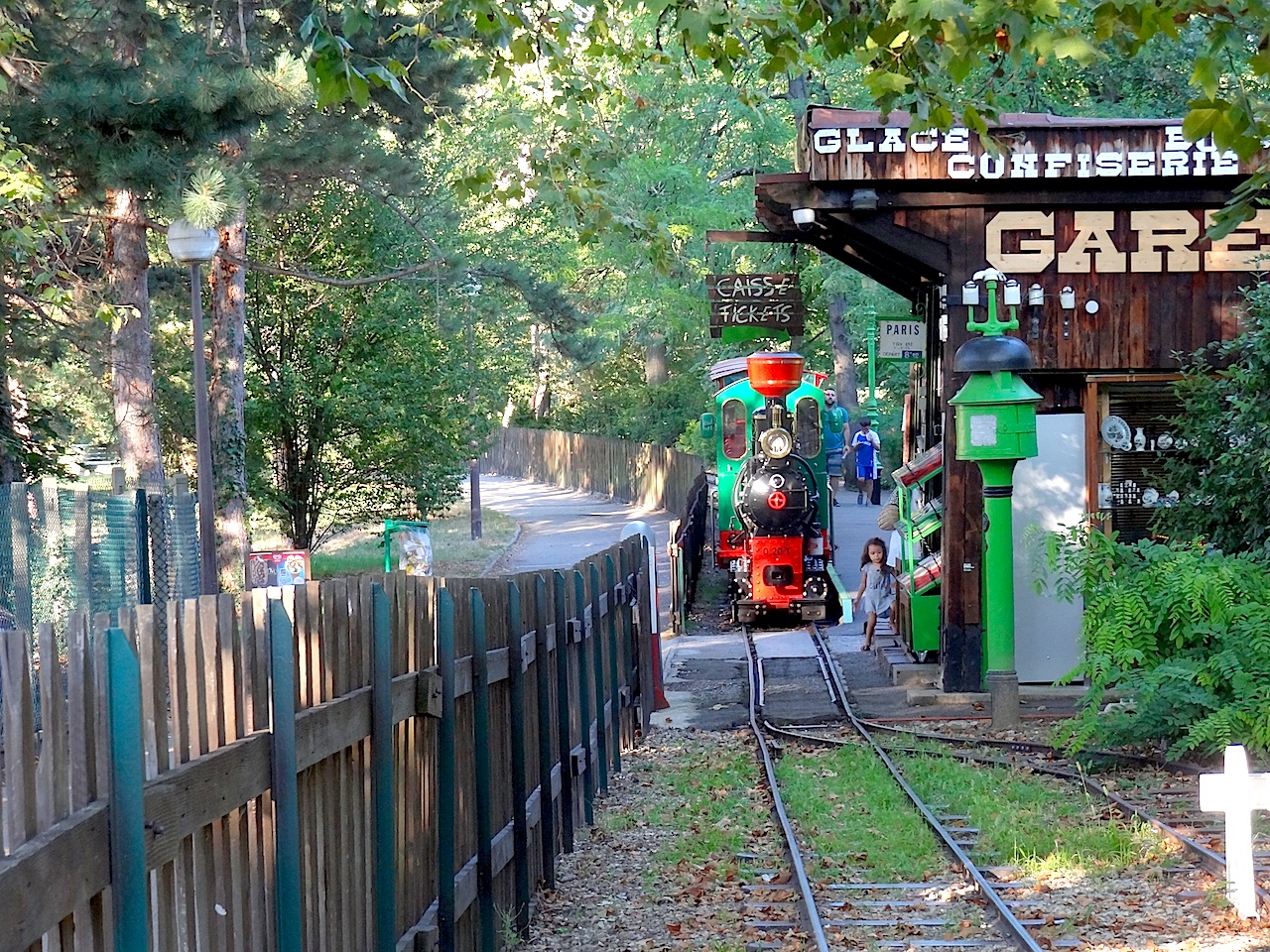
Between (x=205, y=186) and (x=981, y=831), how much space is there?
324 inches

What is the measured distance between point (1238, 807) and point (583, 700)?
176 inches

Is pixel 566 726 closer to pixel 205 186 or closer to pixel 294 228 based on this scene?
pixel 205 186

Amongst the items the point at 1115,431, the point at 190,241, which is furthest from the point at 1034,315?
the point at 190,241

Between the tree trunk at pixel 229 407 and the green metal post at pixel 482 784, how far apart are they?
13546mm

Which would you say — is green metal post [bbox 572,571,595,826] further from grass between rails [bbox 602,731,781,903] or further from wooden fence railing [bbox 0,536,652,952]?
wooden fence railing [bbox 0,536,652,952]

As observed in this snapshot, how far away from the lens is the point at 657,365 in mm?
48375

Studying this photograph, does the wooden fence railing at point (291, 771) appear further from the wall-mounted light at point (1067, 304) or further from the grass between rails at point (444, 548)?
the grass between rails at point (444, 548)

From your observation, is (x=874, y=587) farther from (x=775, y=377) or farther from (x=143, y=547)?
(x=143, y=547)

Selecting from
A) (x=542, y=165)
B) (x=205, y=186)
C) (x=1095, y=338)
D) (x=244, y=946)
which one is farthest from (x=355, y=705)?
(x=1095, y=338)

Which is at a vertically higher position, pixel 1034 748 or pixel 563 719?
pixel 563 719

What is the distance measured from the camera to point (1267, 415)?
12.0 metres

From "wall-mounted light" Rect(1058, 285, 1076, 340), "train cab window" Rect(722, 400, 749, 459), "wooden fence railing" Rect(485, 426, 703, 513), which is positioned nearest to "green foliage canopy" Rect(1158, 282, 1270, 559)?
"wall-mounted light" Rect(1058, 285, 1076, 340)

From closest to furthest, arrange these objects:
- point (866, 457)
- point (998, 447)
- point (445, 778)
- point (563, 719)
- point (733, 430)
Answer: point (445, 778), point (563, 719), point (998, 447), point (733, 430), point (866, 457)

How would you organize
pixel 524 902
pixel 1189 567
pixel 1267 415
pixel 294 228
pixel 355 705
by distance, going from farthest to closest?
pixel 294 228
pixel 1267 415
pixel 1189 567
pixel 524 902
pixel 355 705
